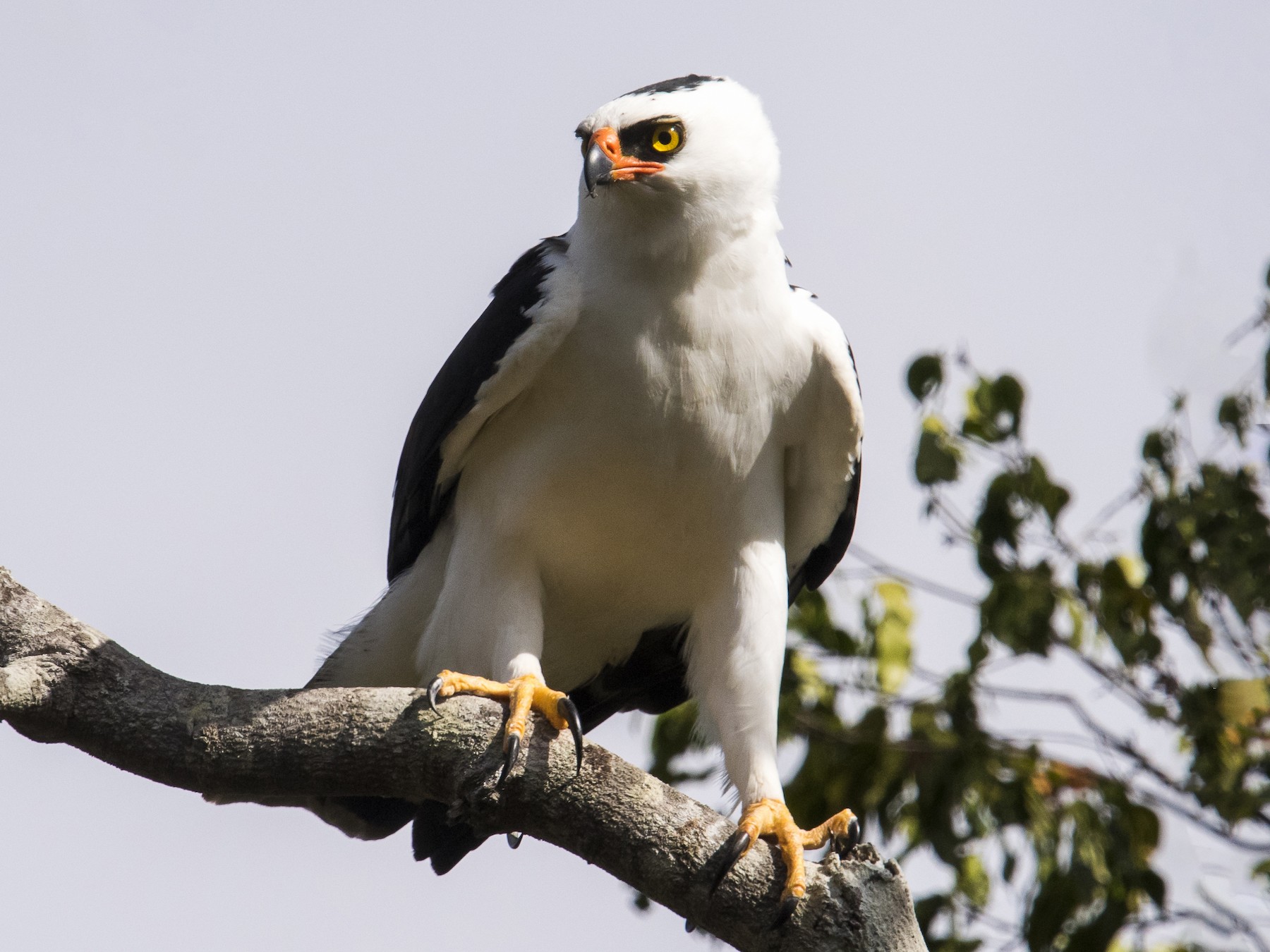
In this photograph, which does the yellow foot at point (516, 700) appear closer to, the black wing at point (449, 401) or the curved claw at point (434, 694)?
the curved claw at point (434, 694)

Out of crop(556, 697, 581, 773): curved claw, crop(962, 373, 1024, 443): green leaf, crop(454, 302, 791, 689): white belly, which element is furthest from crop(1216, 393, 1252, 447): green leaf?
crop(556, 697, 581, 773): curved claw

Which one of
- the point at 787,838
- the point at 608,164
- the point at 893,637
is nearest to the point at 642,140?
the point at 608,164

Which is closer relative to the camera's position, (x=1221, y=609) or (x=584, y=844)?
(x=584, y=844)

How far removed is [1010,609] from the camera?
5.21 meters

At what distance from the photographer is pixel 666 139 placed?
13.5 ft

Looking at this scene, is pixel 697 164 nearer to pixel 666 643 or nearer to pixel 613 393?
pixel 613 393

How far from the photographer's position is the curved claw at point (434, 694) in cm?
327

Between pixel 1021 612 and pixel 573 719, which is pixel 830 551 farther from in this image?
pixel 573 719

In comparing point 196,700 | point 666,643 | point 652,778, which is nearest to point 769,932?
point 652,778

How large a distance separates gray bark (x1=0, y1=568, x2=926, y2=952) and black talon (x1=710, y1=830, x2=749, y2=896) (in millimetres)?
19

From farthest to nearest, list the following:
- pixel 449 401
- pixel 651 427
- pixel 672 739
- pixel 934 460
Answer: pixel 672 739
pixel 934 460
pixel 449 401
pixel 651 427

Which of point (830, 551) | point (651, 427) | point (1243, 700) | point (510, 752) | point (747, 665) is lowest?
point (1243, 700)

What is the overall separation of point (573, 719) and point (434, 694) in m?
0.34

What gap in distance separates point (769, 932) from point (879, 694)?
2660mm
